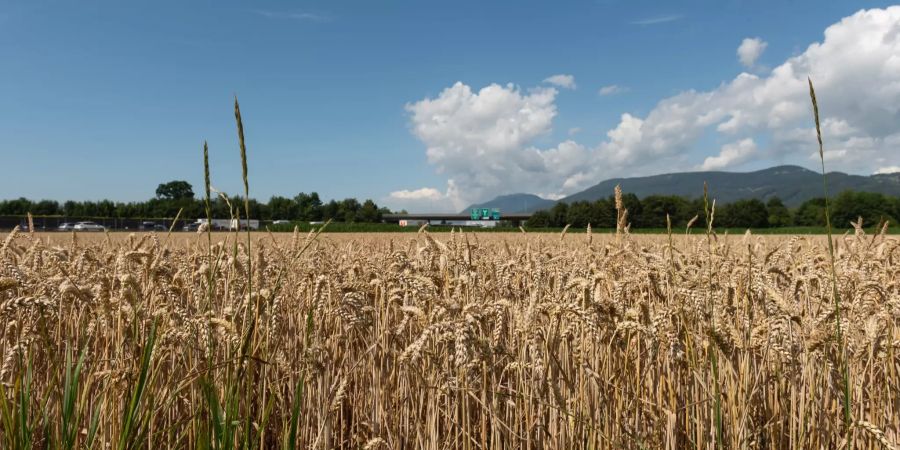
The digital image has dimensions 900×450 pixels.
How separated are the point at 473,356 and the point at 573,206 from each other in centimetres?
9715

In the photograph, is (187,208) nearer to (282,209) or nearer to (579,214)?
(282,209)

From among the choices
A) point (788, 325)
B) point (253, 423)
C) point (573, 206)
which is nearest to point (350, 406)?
point (253, 423)

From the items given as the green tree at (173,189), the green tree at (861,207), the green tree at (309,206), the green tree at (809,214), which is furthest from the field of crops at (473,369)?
the green tree at (173,189)

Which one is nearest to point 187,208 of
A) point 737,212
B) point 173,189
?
point 173,189

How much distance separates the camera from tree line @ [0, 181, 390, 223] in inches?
4183

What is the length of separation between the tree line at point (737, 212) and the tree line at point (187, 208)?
47.6 metres

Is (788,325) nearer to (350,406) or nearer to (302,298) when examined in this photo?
(350,406)

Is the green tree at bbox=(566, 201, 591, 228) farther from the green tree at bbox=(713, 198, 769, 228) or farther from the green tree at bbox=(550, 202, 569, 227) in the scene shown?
the green tree at bbox=(713, 198, 769, 228)

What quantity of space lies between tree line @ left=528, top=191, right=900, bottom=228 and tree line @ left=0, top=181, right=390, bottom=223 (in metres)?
47.6

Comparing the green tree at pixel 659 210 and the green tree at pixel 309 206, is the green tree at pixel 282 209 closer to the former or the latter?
the green tree at pixel 309 206

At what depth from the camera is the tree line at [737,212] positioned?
8444 cm

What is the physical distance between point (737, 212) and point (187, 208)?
9813 cm

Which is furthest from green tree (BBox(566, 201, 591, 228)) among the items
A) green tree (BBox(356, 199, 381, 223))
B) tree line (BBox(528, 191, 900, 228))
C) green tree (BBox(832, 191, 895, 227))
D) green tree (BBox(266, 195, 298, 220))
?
green tree (BBox(266, 195, 298, 220))

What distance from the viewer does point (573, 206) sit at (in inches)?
3799
